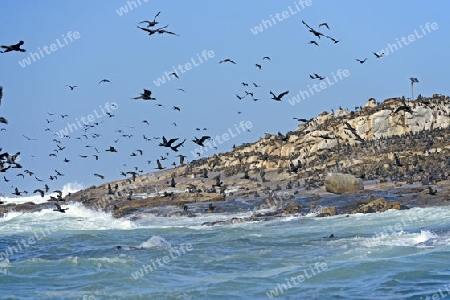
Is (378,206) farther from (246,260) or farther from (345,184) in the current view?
(246,260)

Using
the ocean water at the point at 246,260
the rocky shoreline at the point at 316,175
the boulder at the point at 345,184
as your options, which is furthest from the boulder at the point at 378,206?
the boulder at the point at 345,184

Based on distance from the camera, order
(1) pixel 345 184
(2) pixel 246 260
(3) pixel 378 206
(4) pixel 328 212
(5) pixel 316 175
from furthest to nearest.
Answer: (5) pixel 316 175 → (1) pixel 345 184 → (4) pixel 328 212 → (3) pixel 378 206 → (2) pixel 246 260

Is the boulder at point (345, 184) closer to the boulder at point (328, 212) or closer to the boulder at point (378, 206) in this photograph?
the boulder at point (328, 212)

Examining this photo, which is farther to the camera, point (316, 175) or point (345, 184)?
point (316, 175)

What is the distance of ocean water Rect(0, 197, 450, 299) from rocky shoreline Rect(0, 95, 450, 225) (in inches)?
205

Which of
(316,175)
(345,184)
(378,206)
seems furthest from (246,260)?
(316,175)

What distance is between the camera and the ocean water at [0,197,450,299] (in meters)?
20.3

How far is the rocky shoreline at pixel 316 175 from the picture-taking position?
4588cm

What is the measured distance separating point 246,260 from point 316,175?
119ft

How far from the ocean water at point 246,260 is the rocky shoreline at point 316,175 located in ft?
17.1

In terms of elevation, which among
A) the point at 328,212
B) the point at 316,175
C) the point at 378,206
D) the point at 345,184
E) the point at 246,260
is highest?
the point at 246,260

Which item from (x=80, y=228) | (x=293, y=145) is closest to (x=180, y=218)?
(x=80, y=228)

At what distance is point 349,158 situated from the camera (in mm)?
65500

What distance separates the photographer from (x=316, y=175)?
6134 cm
